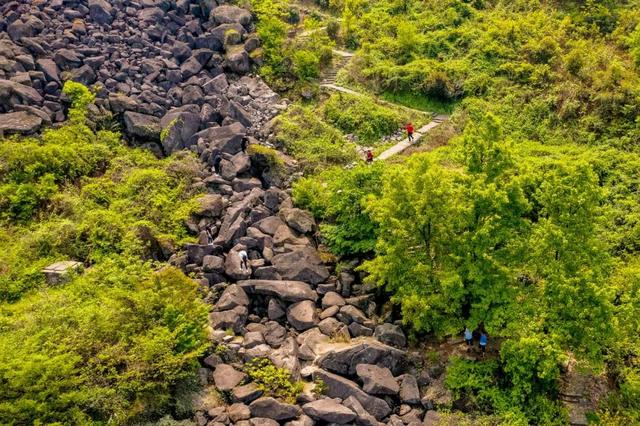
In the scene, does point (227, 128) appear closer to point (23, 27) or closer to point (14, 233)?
point (14, 233)

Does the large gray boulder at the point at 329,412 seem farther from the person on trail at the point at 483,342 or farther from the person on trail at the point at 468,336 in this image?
the person on trail at the point at 483,342

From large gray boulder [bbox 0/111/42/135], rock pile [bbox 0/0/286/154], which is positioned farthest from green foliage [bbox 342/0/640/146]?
large gray boulder [bbox 0/111/42/135]

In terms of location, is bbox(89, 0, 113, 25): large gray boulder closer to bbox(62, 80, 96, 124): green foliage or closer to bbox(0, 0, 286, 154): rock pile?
bbox(0, 0, 286, 154): rock pile

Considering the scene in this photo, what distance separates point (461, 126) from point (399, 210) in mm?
13606

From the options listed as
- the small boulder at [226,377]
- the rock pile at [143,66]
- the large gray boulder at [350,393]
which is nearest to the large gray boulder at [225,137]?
the rock pile at [143,66]

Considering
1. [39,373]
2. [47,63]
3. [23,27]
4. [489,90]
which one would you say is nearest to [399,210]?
[39,373]

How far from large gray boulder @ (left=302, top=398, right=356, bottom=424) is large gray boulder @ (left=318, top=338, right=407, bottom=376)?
1.77 meters

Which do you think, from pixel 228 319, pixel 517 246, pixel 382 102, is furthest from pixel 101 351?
pixel 382 102

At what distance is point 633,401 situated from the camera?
16406mm

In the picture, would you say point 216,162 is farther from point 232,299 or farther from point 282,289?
point 282,289

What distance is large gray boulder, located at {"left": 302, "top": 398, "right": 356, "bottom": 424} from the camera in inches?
637

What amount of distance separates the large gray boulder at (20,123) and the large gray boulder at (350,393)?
20.9 m

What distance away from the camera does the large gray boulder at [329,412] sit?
637 inches

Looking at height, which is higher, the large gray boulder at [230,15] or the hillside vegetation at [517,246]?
the large gray boulder at [230,15]
